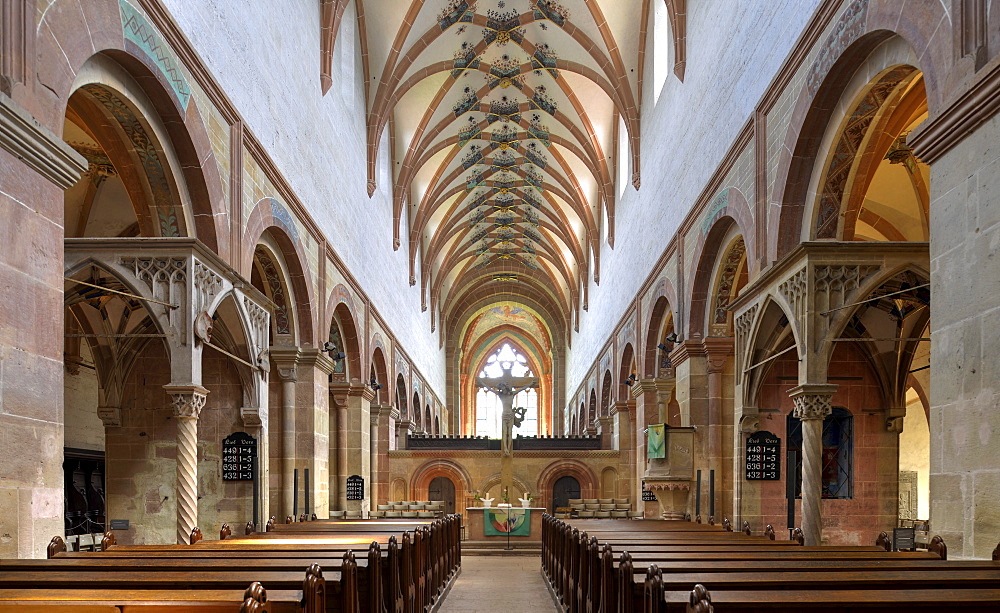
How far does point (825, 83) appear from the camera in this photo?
9.61 m

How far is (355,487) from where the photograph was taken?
2073 cm

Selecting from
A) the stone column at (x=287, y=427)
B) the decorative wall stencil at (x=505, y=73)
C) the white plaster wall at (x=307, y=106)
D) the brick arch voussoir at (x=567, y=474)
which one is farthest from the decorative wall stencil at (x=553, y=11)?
the brick arch voussoir at (x=567, y=474)

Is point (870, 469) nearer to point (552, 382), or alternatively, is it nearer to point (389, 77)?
point (389, 77)

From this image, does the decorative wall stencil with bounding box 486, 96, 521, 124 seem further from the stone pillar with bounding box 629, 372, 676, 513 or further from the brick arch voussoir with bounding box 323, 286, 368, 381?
the stone pillar with bounding box 629, 372, 676, 513

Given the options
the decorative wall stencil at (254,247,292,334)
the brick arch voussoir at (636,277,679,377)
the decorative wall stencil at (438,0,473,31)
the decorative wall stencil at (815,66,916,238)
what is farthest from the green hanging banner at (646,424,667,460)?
the decorative wall stencil at (438,0,473,31)

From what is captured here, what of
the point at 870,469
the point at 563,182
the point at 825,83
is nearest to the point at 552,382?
the point at 563,182

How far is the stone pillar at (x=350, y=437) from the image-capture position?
2058cm

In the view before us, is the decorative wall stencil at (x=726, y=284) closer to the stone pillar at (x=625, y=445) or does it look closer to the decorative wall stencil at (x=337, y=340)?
the decorative wall stencil at (x=337, y=340)

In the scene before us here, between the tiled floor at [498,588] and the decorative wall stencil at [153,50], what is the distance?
660 cm

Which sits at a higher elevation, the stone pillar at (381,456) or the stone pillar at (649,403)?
the stone pillar at (649,403)

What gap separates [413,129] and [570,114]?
435cm

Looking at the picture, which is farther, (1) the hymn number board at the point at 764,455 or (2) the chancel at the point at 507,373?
(1) the hymn number board at the point at 764,455

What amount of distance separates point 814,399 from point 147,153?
756 centimetres

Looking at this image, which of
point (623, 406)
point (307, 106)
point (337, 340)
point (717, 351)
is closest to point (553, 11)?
point (307, 106)
